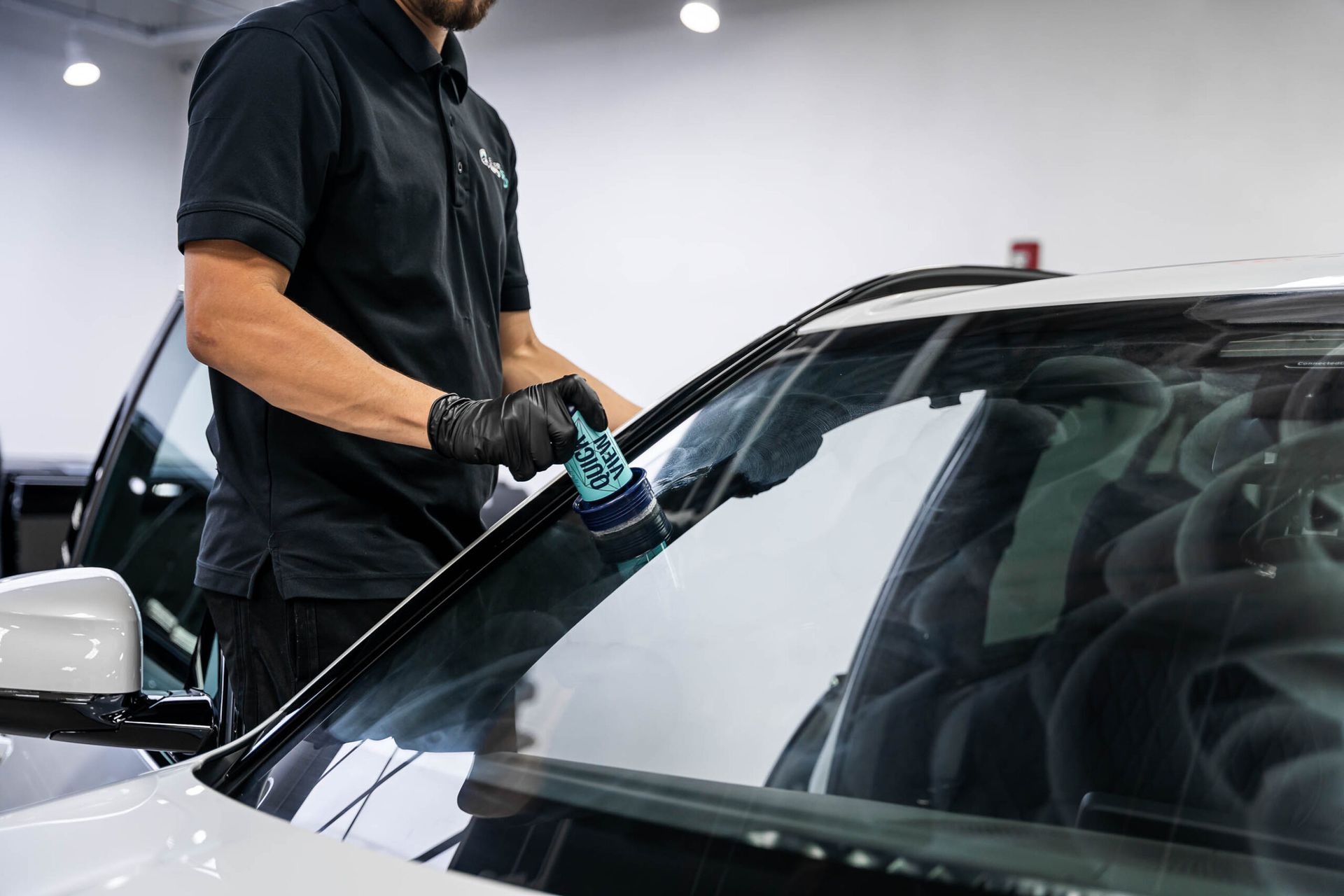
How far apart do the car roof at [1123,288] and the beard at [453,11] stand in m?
0.57

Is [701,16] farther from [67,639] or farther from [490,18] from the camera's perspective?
[67,639]

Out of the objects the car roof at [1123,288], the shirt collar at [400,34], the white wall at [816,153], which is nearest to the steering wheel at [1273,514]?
the car roof at [1123,288]

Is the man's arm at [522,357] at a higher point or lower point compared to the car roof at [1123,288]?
lower

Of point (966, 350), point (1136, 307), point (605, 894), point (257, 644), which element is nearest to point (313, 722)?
point (605, 894)

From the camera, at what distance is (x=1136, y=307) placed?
2.70 feet

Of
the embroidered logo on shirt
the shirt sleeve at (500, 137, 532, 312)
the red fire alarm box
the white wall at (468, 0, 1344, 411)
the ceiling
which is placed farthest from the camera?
the ceiling

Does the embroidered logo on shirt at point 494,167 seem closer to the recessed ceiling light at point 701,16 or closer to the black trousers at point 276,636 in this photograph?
the black trousers at point 276,636

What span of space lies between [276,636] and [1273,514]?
92 centimetres

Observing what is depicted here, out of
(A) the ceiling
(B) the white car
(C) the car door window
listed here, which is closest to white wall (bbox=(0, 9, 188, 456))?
(A) the ceiling

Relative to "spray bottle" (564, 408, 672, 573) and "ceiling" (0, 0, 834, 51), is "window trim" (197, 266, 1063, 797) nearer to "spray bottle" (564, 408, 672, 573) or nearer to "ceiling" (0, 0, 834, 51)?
"spray bottle" (564, 408, 672, 573)

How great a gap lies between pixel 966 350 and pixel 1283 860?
450 mm

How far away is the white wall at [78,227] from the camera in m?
6.04

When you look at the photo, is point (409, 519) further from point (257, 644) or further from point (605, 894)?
point (605, 894)

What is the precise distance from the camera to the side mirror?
78 cm
